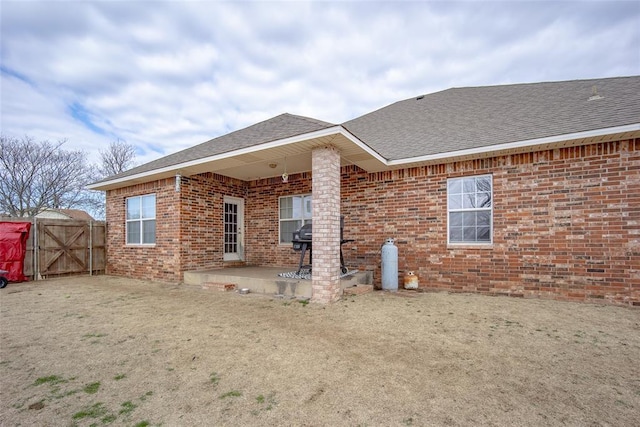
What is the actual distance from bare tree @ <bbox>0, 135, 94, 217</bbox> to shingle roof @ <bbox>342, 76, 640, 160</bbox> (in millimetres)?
23477

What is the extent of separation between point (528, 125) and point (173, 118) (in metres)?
18.4

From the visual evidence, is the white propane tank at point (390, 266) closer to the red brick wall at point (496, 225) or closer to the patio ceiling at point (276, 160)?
the red brick wall at point (496, 225)

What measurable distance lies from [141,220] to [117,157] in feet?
77.2

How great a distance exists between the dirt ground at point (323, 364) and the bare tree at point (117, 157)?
26747 millimetres

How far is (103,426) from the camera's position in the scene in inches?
83.1

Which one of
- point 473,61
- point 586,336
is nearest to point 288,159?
point 586,336

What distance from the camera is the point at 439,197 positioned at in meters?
6.90

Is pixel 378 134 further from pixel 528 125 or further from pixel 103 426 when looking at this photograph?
pixel 103 426

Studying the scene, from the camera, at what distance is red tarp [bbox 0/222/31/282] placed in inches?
329

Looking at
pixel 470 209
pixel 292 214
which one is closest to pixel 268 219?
pixel 292 214

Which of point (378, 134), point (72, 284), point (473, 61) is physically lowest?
point (72, 284)

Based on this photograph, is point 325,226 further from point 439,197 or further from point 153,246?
point 153,246

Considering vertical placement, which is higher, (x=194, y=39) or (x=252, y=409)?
(x=194, y=39)

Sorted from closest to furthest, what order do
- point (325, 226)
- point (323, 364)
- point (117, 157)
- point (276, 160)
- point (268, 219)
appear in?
point (323, 364) < point (325, 226) < point (276, 160) < point (268, 219) < point (117, 157)
